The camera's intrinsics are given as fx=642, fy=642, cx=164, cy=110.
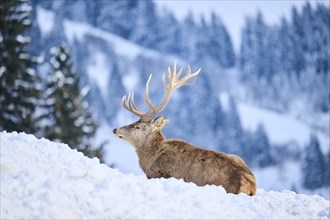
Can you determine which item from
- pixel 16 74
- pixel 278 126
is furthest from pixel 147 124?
pixel 278 126

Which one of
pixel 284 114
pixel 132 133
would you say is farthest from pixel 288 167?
pixel 132 133

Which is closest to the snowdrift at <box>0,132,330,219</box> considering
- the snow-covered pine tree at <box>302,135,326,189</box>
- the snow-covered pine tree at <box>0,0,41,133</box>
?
the snow-covered pine tree at <box>0,0,41,133</box>

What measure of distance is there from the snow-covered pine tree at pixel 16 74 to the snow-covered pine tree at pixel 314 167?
86.3m

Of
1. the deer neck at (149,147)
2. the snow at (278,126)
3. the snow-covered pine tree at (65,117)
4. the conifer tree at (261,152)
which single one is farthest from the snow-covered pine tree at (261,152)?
the deer neck at (149,147)

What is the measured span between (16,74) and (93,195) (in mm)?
22816

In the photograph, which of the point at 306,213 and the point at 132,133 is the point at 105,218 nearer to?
the point at 306,213

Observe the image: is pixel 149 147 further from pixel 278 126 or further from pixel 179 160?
pixel 278 126

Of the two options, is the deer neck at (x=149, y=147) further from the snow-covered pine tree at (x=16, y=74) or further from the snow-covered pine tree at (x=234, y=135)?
the snow-covered pine tree at (x=234, y=135)

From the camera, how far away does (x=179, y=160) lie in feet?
35.7

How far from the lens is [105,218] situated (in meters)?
7.31

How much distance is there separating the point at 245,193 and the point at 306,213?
1.15 meters

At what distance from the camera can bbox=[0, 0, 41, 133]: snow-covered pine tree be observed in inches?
1118

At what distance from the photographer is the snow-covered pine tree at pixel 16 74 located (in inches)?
1118

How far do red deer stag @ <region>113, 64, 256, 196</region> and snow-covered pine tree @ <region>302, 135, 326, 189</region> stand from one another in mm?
100571
